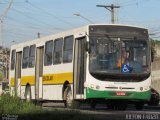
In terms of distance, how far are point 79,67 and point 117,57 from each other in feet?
5.93

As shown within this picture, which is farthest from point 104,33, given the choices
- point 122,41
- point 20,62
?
point 20,62

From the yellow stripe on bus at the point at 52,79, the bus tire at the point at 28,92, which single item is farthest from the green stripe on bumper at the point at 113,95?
the bus tire at the point at 28,92

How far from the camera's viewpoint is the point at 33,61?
95.3 feet

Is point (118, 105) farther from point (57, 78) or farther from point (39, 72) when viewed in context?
point (39, 72)

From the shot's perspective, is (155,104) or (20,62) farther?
(155,104)

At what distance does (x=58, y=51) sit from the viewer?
25.5m

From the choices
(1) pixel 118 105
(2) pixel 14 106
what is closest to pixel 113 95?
(1) pixel 118 105

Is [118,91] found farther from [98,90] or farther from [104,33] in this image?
[104,33]

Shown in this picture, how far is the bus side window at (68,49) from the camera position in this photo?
24036 millimetres

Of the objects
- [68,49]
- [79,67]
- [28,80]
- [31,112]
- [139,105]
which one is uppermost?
[68,49]

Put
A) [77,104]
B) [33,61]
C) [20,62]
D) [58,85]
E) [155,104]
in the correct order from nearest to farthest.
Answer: [77,104] < [58,85] < [33,61] < [20,62] < [155,104]

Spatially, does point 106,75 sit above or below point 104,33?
below

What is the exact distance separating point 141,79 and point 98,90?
1.85 meters

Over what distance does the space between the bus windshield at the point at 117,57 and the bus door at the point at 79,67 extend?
0.58 metres
